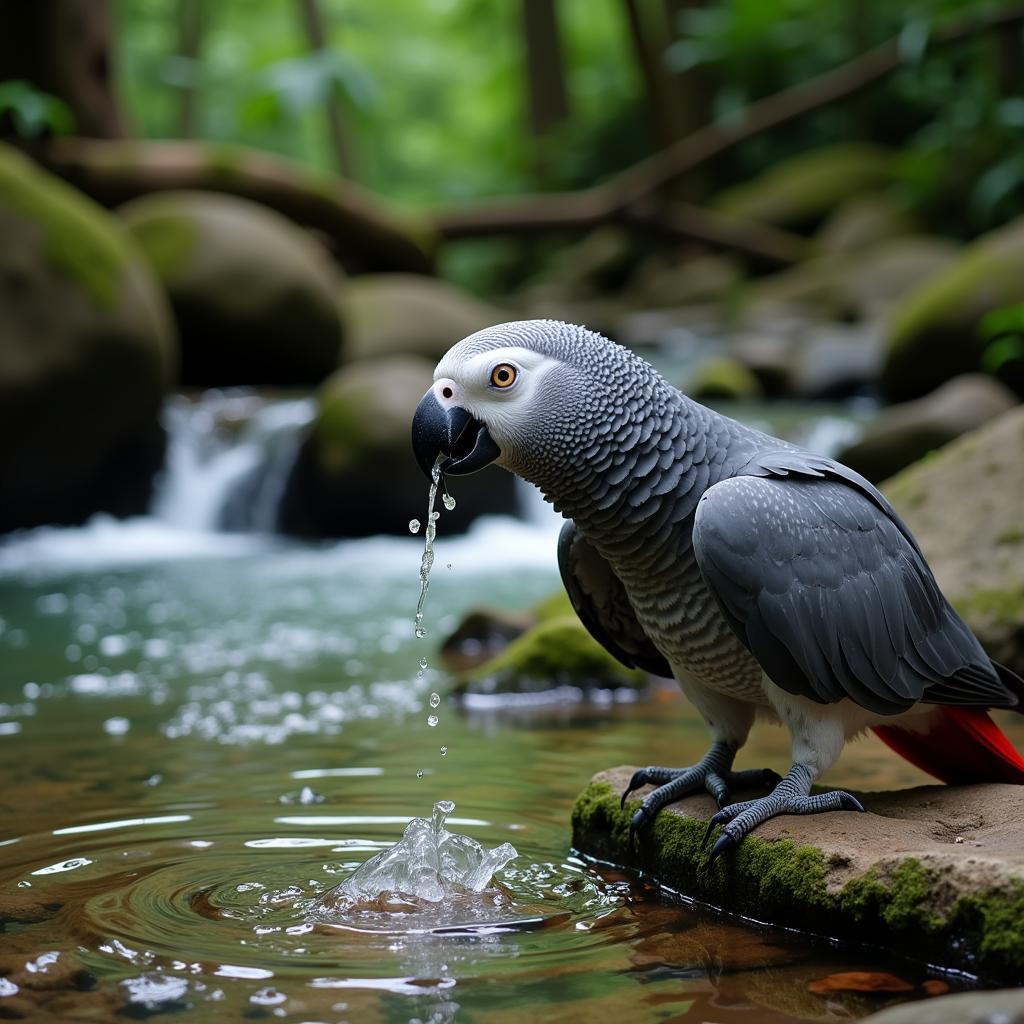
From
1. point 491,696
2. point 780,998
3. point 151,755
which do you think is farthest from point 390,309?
point 780,998

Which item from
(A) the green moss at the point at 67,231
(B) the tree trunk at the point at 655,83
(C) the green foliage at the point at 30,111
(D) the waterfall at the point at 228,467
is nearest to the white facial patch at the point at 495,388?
(A) the green moss at the point at 67,231

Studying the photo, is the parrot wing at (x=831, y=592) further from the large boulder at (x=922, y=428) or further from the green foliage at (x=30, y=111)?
the green foliage at (x=30, y=111)

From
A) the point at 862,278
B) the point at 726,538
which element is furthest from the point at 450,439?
the point at 862,278

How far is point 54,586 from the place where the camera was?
387 inches

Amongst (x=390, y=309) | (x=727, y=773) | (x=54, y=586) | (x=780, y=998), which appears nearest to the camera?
(x=780, y=998)

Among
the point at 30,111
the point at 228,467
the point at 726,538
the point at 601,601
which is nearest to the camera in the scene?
the point at 726,538

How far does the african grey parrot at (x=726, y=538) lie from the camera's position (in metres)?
3.30

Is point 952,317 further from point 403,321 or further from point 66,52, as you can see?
point 66,52

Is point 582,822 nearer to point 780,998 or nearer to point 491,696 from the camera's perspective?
point 780,998

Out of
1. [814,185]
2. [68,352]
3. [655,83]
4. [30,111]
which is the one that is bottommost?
[68,352]

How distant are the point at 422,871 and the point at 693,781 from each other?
820mm

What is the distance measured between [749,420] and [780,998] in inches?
410

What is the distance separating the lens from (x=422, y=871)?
3.48 metres

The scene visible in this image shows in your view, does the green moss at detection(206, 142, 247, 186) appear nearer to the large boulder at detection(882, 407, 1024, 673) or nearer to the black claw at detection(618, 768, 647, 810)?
the large boulder at detection(882, 407, 1024, 673)
